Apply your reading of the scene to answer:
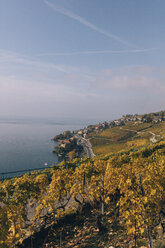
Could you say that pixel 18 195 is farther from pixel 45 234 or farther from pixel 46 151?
pixel 46 151

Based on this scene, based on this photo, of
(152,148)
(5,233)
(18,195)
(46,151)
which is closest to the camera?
(5,233)

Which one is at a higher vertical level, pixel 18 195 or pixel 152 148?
pixel 18 195

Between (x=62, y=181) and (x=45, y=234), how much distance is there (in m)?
3.74

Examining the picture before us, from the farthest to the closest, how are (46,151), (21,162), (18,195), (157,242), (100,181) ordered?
(46,151) < (21,162) < (100,181) < (157,242) < (18,195)

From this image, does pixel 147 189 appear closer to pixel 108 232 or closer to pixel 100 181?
pixel 100 181

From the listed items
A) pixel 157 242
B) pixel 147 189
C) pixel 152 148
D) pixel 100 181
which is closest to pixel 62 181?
pixel 100 181

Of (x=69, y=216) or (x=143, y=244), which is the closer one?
(x=143, y=244)

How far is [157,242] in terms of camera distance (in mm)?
7582

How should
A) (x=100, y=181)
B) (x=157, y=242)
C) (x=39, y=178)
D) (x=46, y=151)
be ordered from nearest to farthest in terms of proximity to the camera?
(x=157, y=242) → (x=39, y=178) → (x=100, y=181) → (x=46, y=151)

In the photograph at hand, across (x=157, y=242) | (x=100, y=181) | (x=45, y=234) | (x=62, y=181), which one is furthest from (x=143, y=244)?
(x=45, y=234)

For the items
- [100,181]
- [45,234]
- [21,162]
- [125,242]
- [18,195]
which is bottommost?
[21,162]

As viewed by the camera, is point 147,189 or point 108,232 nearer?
point 147,189

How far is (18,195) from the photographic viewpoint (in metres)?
7.04

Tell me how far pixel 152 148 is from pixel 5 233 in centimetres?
2763
